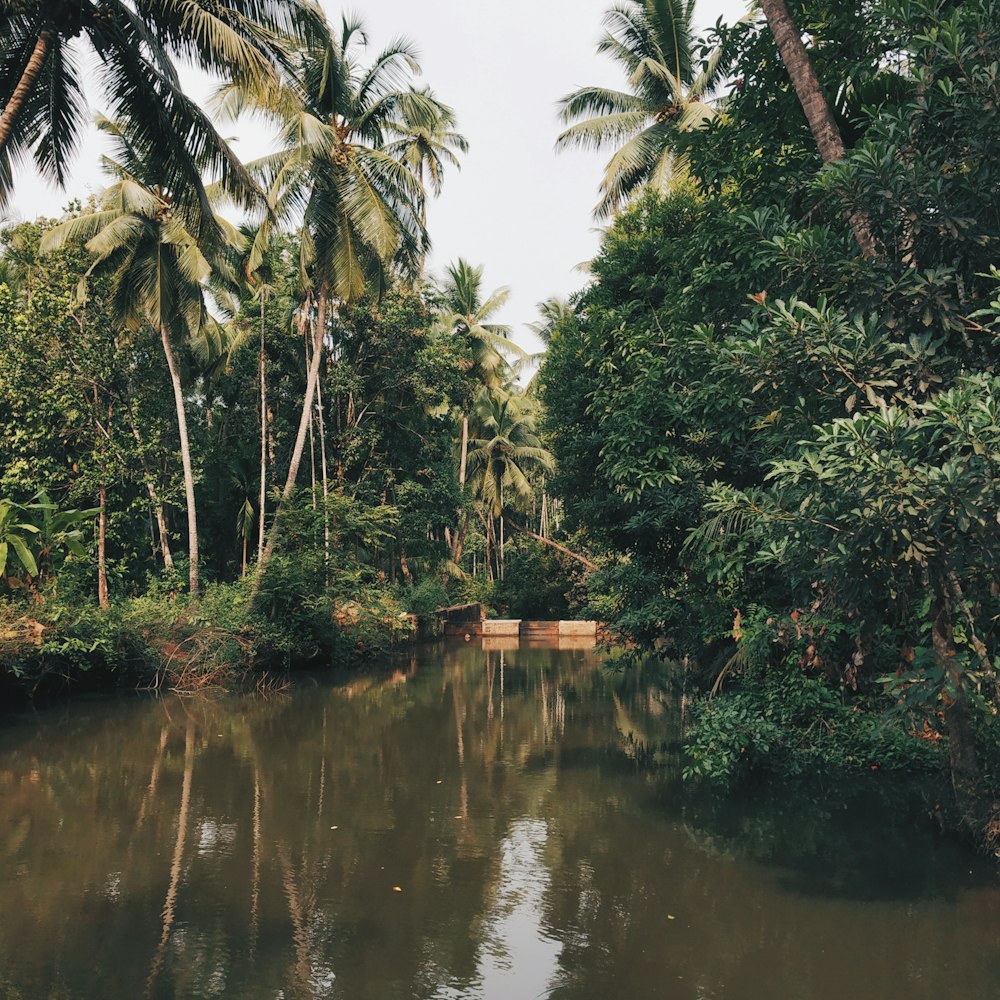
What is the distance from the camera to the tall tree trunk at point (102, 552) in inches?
785

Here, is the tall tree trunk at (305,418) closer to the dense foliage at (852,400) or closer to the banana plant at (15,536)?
the banana plant at (15,536)

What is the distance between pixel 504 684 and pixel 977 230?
596 inches

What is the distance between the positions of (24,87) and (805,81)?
28.7 feet

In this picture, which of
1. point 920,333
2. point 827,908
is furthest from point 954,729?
point 920,333

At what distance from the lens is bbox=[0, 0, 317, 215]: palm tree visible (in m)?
10.6

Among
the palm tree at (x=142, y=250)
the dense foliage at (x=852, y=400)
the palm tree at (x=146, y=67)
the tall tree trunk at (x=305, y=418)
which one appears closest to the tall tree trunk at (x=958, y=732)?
the dense foliage at (x=852, y=400)

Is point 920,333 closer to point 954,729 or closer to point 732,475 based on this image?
point 954,729

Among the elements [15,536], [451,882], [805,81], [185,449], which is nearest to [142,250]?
[185,449]

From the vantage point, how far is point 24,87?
10.1 m

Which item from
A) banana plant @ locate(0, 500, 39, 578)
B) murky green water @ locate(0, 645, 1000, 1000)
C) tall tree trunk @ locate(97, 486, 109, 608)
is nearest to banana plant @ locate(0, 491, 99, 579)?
banana plant @ locate(0, 500, 39, 578)

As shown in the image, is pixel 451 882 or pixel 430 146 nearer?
pixel 451 882

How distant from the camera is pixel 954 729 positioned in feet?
21.4

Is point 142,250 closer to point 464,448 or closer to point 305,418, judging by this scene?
point 305,418

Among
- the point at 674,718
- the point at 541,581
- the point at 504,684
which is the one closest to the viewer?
the point at 674,718
